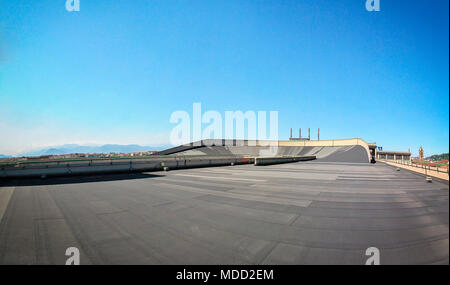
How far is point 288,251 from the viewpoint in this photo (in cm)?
367

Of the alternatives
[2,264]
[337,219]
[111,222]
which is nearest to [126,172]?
[111,222]

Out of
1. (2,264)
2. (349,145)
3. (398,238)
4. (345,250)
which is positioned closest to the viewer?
(2,264)

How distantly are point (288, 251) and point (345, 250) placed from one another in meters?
1.18

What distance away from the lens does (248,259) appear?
11.1ft

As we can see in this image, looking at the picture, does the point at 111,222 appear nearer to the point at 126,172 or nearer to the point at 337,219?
the point at 337,219

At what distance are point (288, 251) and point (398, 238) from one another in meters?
2.66

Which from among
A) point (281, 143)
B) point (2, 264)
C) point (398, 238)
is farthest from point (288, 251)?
point (281, 143)

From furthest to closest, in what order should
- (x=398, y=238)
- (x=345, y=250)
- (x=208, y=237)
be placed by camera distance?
1. (x=208, y=237)
2. (x=398, y=238)
3. (x=345, y=250)

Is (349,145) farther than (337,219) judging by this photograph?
Yes

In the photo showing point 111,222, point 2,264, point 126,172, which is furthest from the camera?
point 126,172

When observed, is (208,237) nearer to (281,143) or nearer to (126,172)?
(126,172)

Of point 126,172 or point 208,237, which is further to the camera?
point 126,172
